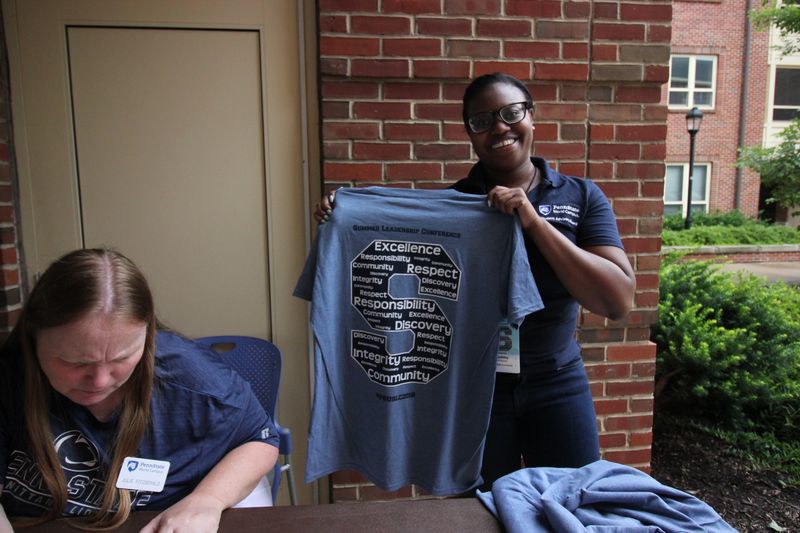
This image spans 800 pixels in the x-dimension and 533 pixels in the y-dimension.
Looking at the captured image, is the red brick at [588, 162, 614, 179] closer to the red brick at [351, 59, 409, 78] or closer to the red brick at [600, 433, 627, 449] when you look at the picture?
the red brick at [351, 59, 409, 78]

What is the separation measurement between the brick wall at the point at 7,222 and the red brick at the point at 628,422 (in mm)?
2735

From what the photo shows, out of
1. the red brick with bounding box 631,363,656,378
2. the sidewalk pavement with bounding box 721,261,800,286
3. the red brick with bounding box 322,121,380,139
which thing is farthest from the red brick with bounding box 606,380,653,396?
the sidewalk pavement with bounding box 721,261,800,286

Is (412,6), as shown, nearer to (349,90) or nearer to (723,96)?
(349,90)

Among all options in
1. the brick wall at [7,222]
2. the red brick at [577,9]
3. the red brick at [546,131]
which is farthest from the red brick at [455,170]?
the brick wall at [7,222]

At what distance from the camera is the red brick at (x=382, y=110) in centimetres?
242

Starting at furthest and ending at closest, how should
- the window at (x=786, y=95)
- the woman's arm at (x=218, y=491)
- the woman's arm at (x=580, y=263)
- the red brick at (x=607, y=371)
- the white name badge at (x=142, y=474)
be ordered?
the window at (x=786, y=95)
the red brick at (x=607, y=371)
the woman's arm at (x=580, y=263)
the white name badge at (x=142, y=474)
the woman's arm at (x=218, y=491)

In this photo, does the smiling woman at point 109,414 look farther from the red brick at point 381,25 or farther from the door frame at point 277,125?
the red brick at point 381,25

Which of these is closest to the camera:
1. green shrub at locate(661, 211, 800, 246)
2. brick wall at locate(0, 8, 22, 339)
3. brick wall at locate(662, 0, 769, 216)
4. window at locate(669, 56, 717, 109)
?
brick wall at locate(0, 8, 22, 339)

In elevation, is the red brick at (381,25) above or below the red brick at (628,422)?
above

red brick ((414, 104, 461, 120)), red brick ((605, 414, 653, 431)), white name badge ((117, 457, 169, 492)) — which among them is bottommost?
red brick ((605, 414, 653, 431))

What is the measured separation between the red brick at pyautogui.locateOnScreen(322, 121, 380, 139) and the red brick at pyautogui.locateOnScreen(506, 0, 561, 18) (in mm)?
787

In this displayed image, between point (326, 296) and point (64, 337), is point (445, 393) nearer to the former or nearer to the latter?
point (326, 296)

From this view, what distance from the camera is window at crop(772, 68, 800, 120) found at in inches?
722

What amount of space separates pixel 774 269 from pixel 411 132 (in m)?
14.2
